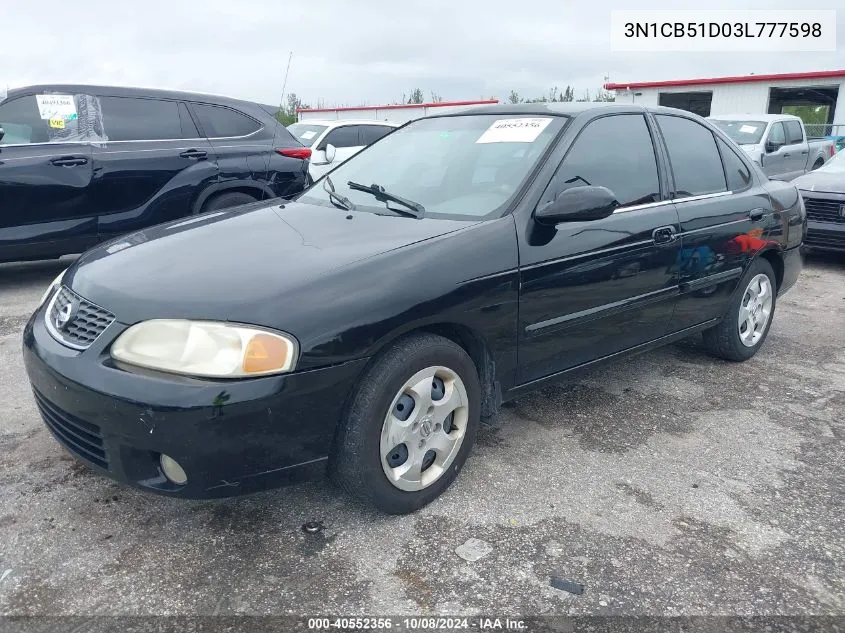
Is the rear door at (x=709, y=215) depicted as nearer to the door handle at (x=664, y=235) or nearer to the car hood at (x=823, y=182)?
the door handle at (x=664, y=235)

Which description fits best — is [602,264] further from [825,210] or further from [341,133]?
[341,133]

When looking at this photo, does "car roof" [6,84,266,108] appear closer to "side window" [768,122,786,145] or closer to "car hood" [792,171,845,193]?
"car hood" [792,171,845,193]

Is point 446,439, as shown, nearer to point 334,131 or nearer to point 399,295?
point 399,295

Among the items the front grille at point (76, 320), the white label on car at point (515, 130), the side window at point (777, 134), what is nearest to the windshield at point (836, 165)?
the side window at point (777, 134)

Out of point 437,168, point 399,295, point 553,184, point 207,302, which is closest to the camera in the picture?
point 207,302

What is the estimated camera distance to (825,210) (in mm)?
7602

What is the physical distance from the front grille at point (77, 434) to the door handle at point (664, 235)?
262cm

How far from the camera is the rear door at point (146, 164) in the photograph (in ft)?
19.2

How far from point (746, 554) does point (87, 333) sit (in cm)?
244

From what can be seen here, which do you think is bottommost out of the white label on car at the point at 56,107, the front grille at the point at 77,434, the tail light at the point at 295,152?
the front grille at the point at 77,434

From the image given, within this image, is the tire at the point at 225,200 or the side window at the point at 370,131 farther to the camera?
the side window at the point at 370,131

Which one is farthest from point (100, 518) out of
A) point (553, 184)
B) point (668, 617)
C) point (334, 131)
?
point (334, 131)

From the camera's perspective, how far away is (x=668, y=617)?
2186 millimetres

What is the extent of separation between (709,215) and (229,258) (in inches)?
104
